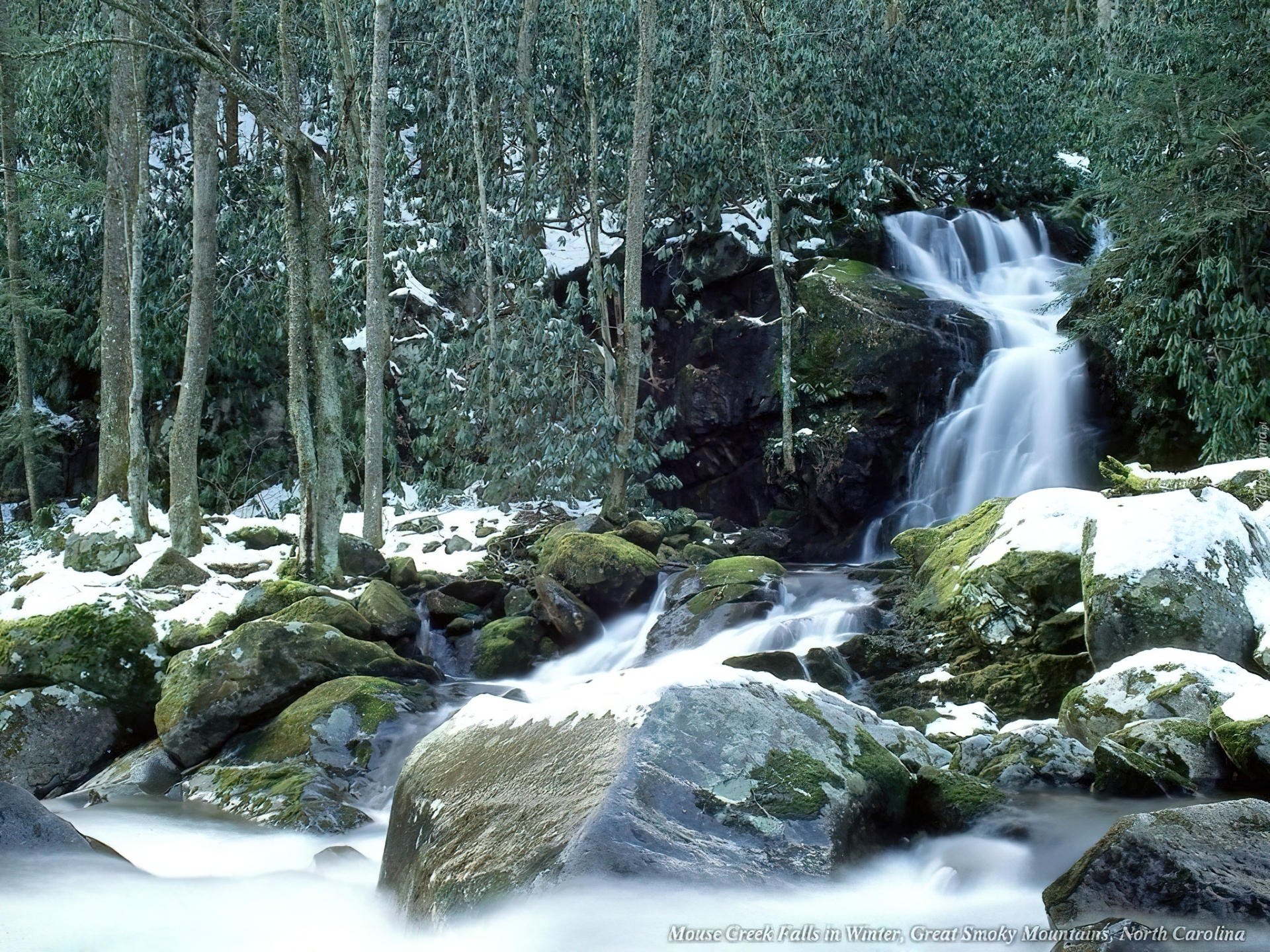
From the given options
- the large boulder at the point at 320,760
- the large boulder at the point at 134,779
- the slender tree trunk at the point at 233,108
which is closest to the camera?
the large boulder at the point at 320,760

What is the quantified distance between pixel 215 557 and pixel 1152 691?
345 inches

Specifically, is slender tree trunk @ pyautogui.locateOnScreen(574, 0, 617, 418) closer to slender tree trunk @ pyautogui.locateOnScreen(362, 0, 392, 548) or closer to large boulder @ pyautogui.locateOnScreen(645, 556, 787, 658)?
slender tree trunk @ pyautogui.locateOnScreen(362, 0, 392, 548)

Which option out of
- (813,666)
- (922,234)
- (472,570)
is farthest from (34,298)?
(922,234)

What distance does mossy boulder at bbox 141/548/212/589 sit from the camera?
Result: 9.28m

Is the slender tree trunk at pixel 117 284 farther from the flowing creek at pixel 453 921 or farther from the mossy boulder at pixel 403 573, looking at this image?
the flowing creek at pixel 453 921

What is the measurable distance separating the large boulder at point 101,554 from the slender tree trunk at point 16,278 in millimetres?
5893

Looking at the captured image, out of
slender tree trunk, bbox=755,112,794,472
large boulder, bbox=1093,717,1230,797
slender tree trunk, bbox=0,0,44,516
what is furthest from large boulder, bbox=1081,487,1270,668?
slender tree trunk, bbox=0,0,44,516

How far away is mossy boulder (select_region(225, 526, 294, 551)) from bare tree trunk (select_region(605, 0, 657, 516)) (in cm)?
420

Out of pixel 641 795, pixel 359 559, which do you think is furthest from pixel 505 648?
pixel 641 795

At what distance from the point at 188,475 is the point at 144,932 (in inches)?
260

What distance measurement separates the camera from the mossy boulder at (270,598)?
8789 mm

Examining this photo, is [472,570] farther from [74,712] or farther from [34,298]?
[34,298]

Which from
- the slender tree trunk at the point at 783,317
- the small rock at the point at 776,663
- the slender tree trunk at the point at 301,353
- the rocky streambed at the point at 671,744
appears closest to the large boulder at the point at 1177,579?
the rocky streambed at the point at 671,744

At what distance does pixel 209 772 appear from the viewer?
6949 mm
